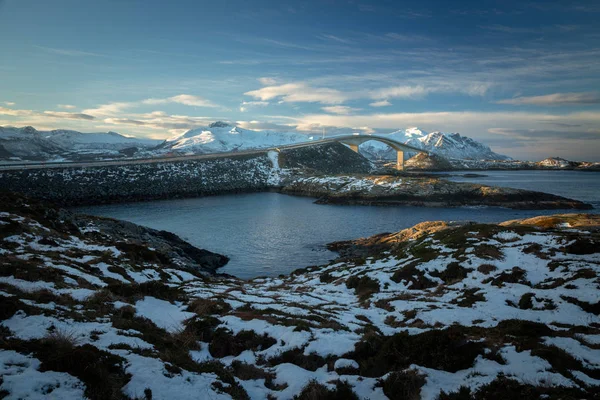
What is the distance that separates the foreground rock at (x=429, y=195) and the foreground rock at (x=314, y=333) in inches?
2770

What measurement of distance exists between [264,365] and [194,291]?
10.2 meters

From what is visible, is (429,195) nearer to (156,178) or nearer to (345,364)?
(156,178)

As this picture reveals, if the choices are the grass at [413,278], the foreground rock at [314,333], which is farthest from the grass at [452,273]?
the grass at [413,278]

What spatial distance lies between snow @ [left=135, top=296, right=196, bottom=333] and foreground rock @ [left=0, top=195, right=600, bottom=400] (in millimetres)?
83

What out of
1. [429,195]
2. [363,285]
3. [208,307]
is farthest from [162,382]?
[429,195]

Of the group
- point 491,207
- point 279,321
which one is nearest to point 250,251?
point 279,321

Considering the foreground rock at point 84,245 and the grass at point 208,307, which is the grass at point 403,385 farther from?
the foreground rock at point 84,245

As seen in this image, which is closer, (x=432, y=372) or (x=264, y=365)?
(x=432, y=372)

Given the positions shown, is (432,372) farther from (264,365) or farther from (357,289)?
(357,289)

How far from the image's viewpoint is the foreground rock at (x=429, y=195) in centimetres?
8412

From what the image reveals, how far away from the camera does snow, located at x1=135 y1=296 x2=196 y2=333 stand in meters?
12.0

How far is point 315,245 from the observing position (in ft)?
159

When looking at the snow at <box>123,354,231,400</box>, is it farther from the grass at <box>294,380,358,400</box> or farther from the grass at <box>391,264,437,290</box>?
the grass at <box>391,264,437,290</box>

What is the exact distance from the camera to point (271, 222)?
6512 centimetres
